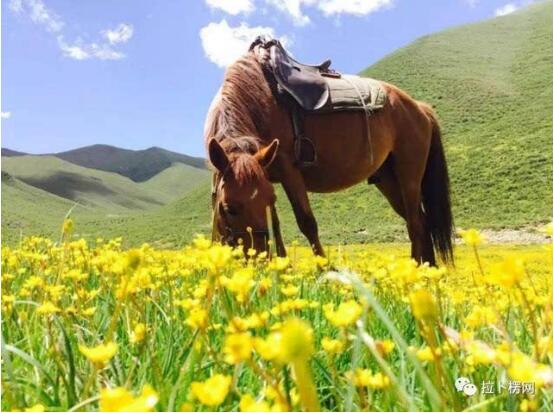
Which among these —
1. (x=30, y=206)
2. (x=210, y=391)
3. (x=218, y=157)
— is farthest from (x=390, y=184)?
(x=30, y=206)

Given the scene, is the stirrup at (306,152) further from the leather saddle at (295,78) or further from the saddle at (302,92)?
the leather saddle at (295,78)

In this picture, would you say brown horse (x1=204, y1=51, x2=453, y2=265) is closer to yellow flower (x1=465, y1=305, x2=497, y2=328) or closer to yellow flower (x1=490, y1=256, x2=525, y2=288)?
yellow flower (x1=465, y1=305, x2=497, y2=328)

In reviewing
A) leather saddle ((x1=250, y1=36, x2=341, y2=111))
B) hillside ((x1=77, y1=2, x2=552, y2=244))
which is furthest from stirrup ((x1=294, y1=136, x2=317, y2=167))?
hillside ((x1=77, y1=2, x2=552, y2=244))

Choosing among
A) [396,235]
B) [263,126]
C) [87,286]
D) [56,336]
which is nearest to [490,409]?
[56,336]

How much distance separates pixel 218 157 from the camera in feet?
17.5

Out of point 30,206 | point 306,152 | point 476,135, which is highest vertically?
point 476,135

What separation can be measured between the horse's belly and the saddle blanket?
110 mm

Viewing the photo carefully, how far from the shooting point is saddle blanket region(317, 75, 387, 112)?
773 cm

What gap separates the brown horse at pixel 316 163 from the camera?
5.23 metres

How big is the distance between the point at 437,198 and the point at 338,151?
247 cm

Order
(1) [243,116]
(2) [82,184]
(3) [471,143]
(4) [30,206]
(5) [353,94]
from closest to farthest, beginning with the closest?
(1) [243,116] → (5) [353,94] → (3) [471,143] → (4) [30,206] → (2) [82,184]

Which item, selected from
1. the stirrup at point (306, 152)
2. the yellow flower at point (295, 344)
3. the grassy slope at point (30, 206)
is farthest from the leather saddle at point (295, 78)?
the grassy slope at point (30, 206)

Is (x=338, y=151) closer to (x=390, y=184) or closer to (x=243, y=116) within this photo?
(x=243, y=116)

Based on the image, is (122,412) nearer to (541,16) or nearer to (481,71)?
(481,71)
